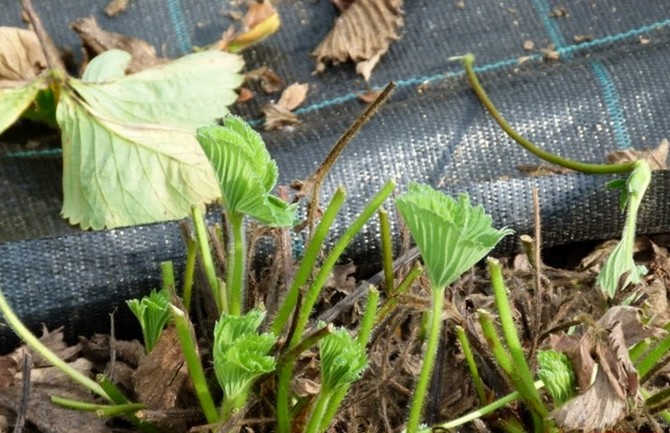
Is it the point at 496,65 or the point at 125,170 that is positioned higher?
the point at 125,170

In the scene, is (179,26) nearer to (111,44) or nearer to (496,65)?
(111,44)

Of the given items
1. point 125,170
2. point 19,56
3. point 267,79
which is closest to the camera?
point 125,170

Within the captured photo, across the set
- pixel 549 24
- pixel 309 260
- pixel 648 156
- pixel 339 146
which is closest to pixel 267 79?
pixel 549 24

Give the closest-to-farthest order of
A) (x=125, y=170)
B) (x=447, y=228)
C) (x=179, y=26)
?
(x=447, y=228)
(x=125, y=170)
(x=179, y=26)

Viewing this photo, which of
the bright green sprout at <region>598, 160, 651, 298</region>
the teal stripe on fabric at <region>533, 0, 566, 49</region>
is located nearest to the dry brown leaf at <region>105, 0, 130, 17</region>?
the teal stripe on fabric at <region>533, 0, 566, 49</region>

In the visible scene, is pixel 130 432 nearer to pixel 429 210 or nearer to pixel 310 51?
pixel 429 210

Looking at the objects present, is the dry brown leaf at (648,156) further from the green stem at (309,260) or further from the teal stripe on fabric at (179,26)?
the teal stripe on fabric at (179,26)
